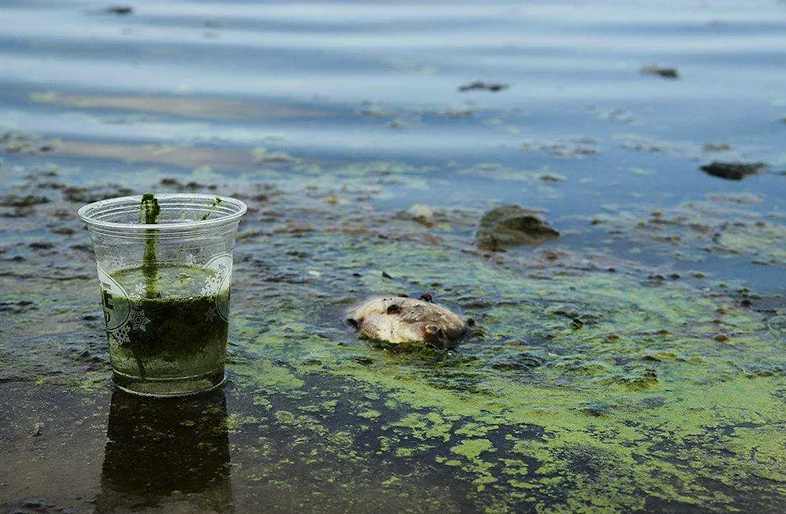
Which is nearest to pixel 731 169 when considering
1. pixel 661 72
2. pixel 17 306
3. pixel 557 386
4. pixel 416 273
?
pixel 416 273

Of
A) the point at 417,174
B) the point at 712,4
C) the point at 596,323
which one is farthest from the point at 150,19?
the point at 596,323

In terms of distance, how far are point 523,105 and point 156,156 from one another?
2.95m

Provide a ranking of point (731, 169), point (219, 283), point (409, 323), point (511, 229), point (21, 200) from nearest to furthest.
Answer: point (219, 283)
point (409, 323)
point (511, 229)
point (21, 200)
point (731, 169)

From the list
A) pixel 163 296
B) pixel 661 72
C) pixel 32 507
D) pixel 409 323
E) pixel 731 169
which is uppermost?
pixel 661 72

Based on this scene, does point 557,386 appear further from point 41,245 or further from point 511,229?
point 41,245

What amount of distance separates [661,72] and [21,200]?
5.88 m

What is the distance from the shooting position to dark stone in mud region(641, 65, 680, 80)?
29.9 ft

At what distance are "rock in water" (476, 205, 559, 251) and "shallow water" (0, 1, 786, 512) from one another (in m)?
0.11

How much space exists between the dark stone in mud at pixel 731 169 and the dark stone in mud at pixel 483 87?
2670 millimetres

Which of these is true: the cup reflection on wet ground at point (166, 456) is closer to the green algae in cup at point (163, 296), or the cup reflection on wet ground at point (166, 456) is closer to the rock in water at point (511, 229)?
the green algae in cup at point (163, 296)

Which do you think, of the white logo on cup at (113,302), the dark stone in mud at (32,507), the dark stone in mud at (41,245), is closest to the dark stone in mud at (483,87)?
the dark stone in mud at (41,245)

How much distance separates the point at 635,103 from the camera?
8.12 m

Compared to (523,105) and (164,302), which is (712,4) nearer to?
(523,105)

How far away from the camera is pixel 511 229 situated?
4.98 metres
